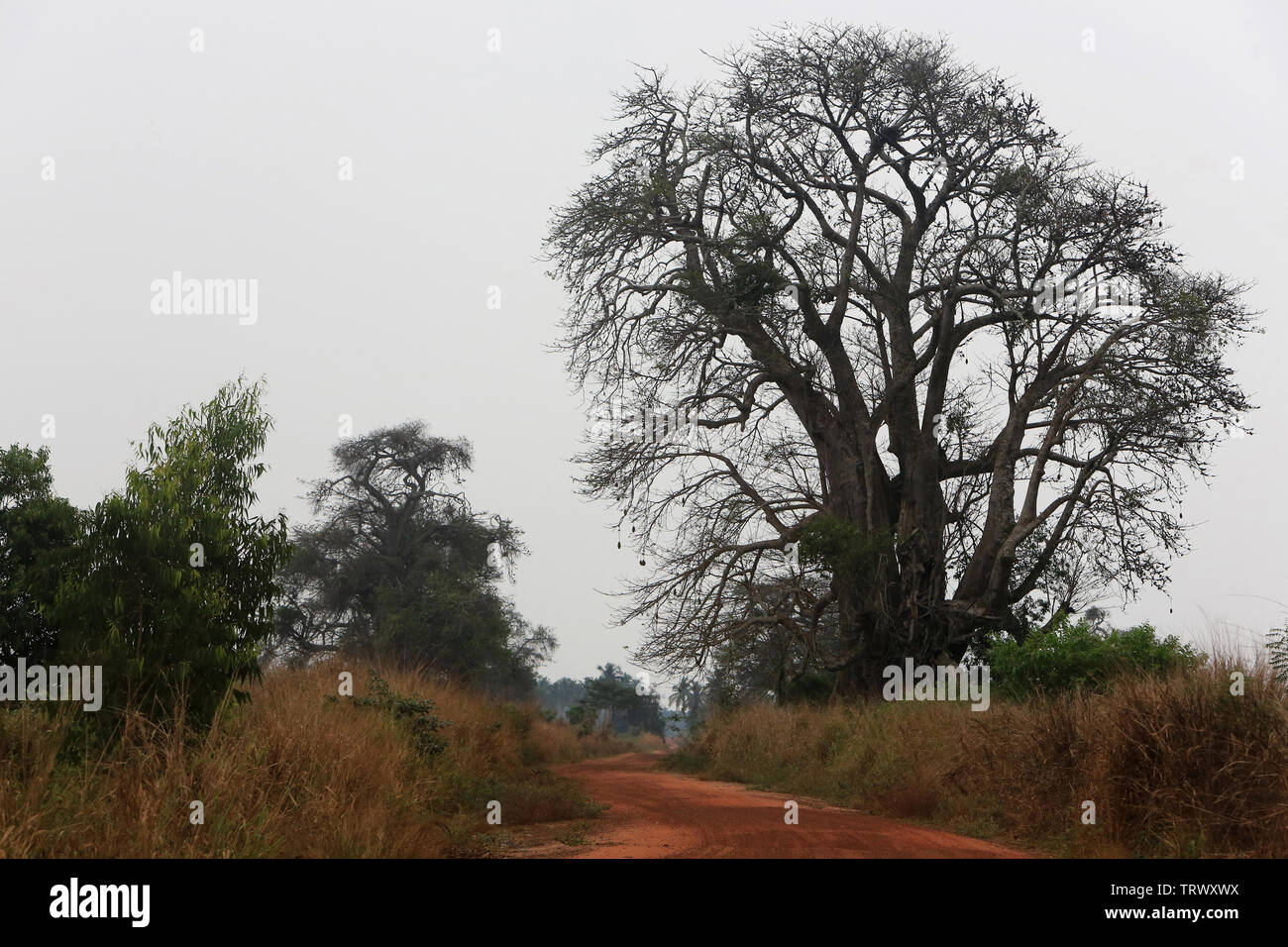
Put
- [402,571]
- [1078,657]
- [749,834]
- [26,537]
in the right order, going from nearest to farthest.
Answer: [749,834] < [1078,657] < [26,537] < [402,571]

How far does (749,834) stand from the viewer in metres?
8.16

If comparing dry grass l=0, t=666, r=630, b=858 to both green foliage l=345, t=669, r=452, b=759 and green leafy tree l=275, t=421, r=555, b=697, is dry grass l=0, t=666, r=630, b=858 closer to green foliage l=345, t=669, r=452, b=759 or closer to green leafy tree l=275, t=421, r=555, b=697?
green foliage l=345, t=669, r=452, b=759

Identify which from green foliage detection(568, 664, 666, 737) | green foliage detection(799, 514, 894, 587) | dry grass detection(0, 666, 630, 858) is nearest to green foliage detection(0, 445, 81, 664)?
dry grass detection(0, 666, 630, 858)

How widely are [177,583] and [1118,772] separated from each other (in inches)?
288

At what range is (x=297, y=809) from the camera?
6.41 m

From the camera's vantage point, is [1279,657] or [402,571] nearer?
[1279,657]

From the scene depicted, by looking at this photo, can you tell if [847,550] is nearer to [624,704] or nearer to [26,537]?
[26,537]

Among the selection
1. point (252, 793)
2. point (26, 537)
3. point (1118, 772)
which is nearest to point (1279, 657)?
point (1118, 772)

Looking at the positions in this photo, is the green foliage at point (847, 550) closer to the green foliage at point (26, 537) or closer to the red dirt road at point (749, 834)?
the red dirt road at point (749, 834)

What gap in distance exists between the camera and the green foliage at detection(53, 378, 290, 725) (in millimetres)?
7945

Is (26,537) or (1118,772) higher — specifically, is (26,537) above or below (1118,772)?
above
